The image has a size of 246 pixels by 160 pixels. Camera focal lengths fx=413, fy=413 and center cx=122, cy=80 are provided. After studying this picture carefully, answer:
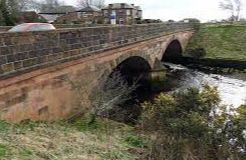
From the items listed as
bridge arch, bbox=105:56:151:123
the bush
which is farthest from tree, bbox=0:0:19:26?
the bush

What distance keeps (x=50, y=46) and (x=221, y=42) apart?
3445 centimetres

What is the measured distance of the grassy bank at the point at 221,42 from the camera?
41312 mm

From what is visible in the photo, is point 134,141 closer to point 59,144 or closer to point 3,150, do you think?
point 59,144

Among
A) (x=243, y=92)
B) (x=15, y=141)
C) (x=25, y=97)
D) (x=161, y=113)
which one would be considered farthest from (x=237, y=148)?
(x=243, y=92)

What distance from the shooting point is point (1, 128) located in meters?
9.49

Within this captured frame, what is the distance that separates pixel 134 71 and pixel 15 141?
69.9 feet

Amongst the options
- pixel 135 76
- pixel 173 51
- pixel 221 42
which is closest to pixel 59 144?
pixel 135 76

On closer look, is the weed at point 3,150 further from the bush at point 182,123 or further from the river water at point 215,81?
the river water at point 215,81

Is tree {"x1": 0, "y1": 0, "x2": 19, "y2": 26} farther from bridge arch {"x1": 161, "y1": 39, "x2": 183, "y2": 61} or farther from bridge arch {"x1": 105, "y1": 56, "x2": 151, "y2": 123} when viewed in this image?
bridge arch {"x1": 105, "y1": 56, "x2": 151, "y2": 123}

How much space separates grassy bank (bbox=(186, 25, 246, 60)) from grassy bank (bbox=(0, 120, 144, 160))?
1215 inches

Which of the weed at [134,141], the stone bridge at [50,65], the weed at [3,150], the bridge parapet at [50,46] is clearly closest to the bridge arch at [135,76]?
the stone bridge at [50,65]

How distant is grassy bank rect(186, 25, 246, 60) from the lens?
41312 millimetres

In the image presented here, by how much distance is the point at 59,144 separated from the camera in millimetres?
9094

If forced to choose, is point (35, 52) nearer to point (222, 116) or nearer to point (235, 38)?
point (222, 116)
